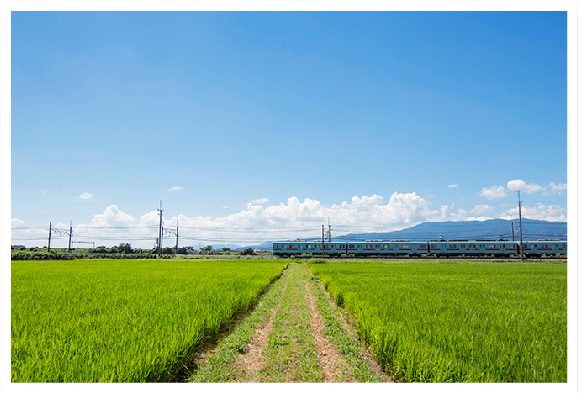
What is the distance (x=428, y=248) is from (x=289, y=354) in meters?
51.6

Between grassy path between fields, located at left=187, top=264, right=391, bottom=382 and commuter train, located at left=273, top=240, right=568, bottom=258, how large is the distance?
43247 millimetres

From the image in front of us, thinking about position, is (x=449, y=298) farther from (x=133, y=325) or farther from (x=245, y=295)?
(x=133, y=325)

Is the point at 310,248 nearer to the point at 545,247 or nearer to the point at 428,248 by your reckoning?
the point at 428,248

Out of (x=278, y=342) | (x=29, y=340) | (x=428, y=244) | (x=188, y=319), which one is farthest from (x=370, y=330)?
(x=428, y=244)

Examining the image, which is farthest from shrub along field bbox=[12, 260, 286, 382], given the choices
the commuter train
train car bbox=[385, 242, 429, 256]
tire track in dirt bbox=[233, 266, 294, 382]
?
train car bbox=[385, 242, 429, 256]

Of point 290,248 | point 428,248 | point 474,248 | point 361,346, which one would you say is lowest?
point 290,248

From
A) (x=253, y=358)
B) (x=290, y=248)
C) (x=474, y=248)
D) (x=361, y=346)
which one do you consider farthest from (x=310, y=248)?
(x=253, y=358)

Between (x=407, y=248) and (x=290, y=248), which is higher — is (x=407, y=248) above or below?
above

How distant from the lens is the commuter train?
46219 millimetres

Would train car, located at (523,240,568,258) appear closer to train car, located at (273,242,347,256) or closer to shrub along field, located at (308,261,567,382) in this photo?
train car, located at (273,242,347,256)

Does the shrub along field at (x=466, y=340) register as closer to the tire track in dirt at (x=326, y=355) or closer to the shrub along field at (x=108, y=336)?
the tire track in dirt at (x=326, y=355)

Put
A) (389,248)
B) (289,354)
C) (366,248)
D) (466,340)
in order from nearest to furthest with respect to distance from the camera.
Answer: (466,340) → (289,354) → (389,248) → (366,248)

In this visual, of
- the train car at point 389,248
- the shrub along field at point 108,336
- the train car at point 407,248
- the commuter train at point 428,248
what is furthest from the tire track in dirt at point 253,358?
the train car at point 407,248

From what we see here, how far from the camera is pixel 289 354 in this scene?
5.88 m
